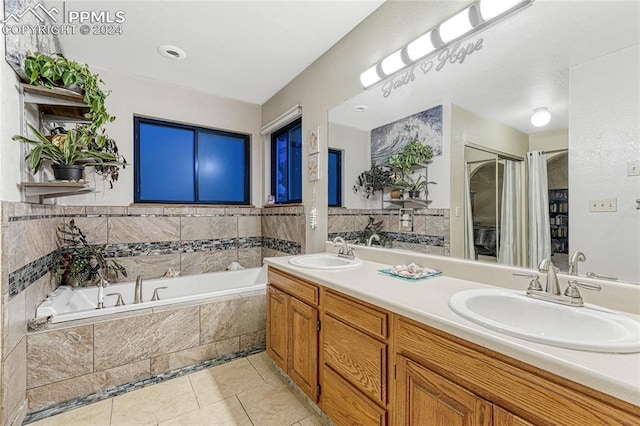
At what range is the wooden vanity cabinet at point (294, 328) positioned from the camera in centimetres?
159

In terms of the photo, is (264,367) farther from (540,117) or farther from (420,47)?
(420,47)

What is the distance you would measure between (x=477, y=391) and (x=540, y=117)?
3.56 ft

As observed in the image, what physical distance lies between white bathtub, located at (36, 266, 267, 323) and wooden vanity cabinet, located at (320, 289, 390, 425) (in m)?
1.22

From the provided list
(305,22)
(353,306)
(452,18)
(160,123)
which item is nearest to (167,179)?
(160,123)

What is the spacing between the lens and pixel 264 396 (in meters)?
1.84

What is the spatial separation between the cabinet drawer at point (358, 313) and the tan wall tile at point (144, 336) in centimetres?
128

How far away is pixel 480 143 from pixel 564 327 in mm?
856

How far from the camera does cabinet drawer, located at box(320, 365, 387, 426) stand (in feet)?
3.92

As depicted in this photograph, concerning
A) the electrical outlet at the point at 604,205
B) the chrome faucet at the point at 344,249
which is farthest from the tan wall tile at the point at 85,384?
the electrical outlet at the point at 604,205

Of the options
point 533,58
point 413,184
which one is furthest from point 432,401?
point 533,58

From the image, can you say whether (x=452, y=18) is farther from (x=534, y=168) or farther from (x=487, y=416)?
(x=487, y=416)

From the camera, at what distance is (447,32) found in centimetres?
150

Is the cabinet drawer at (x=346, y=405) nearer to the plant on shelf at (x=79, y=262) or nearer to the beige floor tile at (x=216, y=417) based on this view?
the beige floor tile at (x=216, y=417)

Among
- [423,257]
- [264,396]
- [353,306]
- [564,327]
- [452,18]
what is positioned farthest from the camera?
[264,396]
